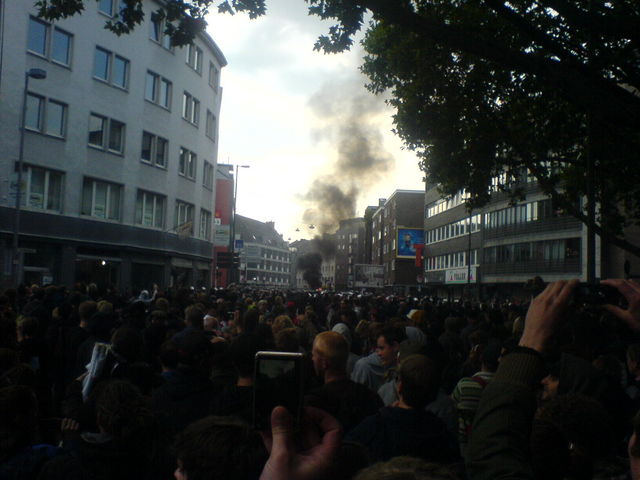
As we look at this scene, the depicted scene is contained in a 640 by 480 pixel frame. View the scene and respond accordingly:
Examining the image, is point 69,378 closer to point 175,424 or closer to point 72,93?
point 175,424

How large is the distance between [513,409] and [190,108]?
132 ft

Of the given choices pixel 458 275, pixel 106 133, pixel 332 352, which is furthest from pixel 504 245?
pixel 332 352

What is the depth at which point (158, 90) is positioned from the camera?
36469mm

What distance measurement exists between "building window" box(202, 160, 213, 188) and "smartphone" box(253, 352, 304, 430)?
42.3m

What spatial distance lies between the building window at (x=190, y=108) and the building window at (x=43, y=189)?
1131 cm

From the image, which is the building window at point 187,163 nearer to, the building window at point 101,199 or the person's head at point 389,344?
the building window at point 101,199

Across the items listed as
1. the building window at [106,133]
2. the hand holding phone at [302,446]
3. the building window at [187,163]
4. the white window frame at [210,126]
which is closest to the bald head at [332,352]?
the hand holding phone at [302,446]

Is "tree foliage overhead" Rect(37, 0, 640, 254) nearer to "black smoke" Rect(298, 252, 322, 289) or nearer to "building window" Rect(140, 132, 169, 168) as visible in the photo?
"building window" Rect(140, 132, 169, 168)

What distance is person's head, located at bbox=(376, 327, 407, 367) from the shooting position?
6602 mm

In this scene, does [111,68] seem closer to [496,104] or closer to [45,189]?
[45,189]

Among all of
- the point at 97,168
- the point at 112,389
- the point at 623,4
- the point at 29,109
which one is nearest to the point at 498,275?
the point at 97,168

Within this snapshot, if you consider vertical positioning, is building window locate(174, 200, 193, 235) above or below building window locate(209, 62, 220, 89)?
below

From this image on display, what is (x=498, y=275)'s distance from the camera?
55188mm

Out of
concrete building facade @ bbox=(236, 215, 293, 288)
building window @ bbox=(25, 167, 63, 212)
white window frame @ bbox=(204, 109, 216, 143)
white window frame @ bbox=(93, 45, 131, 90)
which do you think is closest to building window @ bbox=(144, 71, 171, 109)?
white window frame @ bbox=(93, 45, 131, 90)
